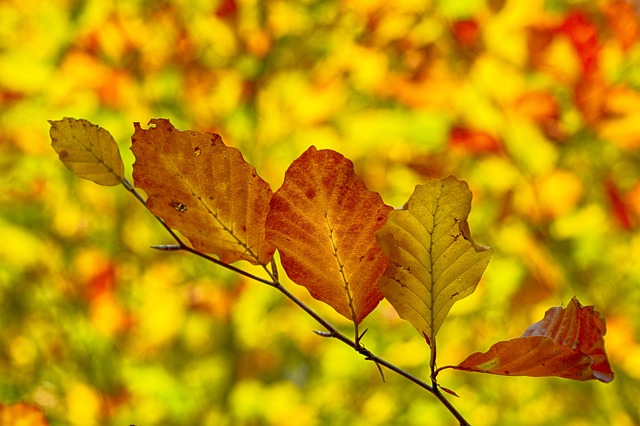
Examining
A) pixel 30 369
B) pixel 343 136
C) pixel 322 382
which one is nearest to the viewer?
pixel 30 369

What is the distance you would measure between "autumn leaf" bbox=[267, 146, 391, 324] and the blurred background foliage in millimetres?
1239

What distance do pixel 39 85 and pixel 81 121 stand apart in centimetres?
158

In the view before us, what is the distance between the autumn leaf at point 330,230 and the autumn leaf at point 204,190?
1 cm

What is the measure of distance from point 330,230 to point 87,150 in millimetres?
103

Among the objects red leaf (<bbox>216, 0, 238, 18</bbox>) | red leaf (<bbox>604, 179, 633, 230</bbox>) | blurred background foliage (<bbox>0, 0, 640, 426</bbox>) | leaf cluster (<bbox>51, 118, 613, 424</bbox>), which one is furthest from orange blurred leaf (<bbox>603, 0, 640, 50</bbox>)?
leaf cluster (<bbox>51, 118, 613, 424</bbox>)

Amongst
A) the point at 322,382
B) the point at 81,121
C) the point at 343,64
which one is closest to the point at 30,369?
the point at 322,382

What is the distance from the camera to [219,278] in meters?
1.65

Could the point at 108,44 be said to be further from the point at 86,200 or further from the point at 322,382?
the point at 322,382

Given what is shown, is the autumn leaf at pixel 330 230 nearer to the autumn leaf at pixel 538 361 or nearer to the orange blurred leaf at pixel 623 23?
the autumn leaf at pixel 538 361

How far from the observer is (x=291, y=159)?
1717 millimetres

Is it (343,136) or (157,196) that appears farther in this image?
(343,136)

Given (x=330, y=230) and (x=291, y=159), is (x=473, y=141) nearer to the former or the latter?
(x=291, y=159)

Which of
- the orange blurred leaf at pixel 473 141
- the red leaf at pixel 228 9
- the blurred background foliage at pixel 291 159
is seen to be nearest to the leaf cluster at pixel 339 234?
the blurred background foliage at pixel 291 159

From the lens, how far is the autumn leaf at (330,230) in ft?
0.80
